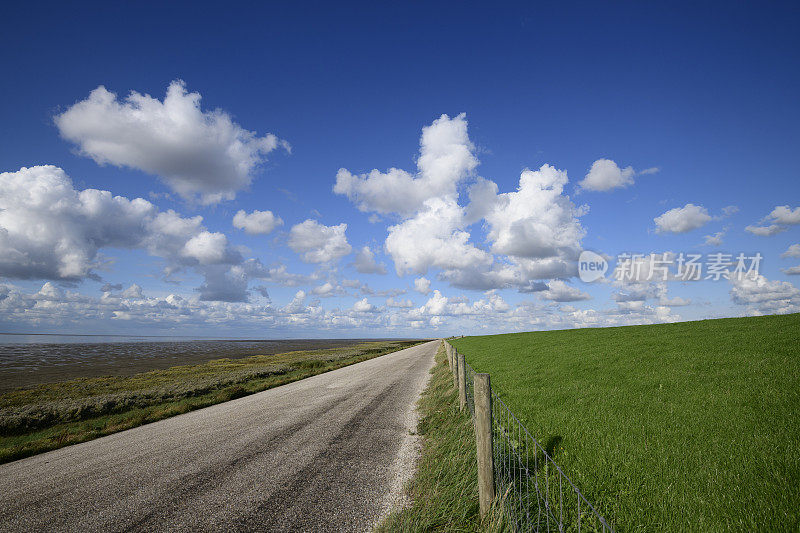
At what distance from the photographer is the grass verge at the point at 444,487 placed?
509 centimetres

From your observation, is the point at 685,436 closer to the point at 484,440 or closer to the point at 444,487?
the point at 484,440

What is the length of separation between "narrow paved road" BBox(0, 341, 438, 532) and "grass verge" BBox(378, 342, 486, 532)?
1.70ft

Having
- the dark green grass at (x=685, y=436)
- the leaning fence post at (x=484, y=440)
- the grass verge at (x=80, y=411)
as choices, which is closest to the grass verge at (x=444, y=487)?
the leaning fence post at (x=484, y=440)

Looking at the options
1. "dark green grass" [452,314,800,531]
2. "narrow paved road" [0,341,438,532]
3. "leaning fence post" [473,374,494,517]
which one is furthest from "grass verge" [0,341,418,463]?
"dark green grass" [452,314,800,531]

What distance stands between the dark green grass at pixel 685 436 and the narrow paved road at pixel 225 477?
377 centimetres

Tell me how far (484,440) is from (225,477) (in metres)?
6.31

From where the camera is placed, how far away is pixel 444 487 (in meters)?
5.99

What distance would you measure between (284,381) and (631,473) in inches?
1045

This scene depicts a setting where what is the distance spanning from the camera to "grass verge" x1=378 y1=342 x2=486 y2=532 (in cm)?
509

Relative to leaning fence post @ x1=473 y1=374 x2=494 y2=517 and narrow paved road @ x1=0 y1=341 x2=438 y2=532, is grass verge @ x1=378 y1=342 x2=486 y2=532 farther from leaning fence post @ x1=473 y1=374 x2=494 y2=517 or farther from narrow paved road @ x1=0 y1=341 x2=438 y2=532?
narrow paved road @ x1=0 y1=341 x2=438 y2=532

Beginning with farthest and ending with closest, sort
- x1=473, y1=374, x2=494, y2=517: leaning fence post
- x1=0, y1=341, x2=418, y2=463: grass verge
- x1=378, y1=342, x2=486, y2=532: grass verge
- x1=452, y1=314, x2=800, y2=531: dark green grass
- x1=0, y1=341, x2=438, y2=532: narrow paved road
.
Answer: x1=0, y1=341, x2=418, y2=463: grass verge → x1=0, y1=341, x2=438, y2=532: narrow paved road → x1=378, y1=342, x2=486, y2=532: grass verge → x1=473, y1=374, x2=494, y2=517: leaning fence post → x1=452, y1=314, x2=800, y2=531: dark green grass

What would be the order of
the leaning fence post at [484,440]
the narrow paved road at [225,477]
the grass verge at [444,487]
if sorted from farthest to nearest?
1. the narrow paved road at [225,477]
2. the grass verge at [444,487]
3. the leaning fence post at [484,440]

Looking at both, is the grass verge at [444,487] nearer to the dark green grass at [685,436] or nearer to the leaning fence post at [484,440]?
the leaning fence post at [484,440]

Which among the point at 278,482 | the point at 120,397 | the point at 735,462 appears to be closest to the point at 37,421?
the point at 120,397
